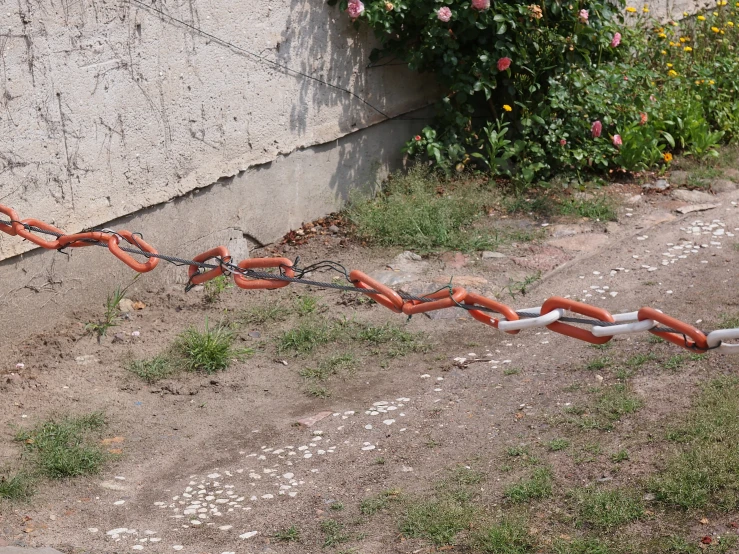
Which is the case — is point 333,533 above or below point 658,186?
below

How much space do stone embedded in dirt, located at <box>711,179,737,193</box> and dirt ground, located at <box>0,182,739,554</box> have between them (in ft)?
2.83

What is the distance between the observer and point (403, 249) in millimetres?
6141

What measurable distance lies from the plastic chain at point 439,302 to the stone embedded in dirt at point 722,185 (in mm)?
4754

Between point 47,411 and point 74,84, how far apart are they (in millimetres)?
1715

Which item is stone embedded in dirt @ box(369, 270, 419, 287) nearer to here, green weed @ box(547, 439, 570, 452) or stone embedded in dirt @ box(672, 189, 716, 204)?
green weed @ box(547, 439, 570, 452)

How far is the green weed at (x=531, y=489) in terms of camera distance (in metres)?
3.58

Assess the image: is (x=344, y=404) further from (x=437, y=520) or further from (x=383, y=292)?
(x=383, y=292)

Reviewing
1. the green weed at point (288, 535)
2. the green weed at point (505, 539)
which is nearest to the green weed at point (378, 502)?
the green weed at point (288, 535)

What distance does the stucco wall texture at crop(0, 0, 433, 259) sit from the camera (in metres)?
4.74

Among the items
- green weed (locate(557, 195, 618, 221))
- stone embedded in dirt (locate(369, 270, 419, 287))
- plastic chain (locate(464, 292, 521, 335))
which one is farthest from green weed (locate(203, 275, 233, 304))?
plastic chain (locate(464, 292, 521, 335))

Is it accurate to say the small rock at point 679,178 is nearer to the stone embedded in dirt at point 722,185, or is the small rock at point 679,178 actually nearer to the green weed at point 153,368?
the stone embedded in dirt at point 722,185

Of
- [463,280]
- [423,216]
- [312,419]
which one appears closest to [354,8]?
[423,216]

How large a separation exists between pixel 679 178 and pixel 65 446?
16.5ft

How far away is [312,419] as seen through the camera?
4.44 meters
